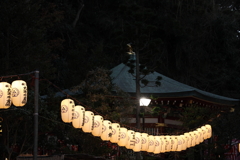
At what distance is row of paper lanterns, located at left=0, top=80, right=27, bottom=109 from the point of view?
8836 mm

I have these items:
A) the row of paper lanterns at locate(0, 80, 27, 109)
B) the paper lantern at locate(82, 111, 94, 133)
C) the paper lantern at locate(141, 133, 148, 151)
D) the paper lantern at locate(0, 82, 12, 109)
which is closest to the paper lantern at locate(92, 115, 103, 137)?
the paper lantern at locate(82, 111, 94, 133)

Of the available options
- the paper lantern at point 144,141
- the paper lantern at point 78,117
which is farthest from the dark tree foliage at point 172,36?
the paper lantern at point 78,117

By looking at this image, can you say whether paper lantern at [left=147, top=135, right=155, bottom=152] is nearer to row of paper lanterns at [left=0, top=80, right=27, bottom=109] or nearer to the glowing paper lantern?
the glowing paper lantern

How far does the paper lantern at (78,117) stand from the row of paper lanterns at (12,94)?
171 centimetres

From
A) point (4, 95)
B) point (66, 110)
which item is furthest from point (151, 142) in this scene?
point (4, 95)

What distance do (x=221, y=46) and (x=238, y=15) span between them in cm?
260

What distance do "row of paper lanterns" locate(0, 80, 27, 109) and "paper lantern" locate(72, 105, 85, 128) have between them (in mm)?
1713

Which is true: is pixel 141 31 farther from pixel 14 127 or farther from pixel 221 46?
pixel 221 46

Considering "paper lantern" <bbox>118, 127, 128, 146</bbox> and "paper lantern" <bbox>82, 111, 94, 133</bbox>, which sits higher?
"paper lantern" <bbox>82, 111, 94, 133</bbox>

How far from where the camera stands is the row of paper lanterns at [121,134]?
33.9 feet

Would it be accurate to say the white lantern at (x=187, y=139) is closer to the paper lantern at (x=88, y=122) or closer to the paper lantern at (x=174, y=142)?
the paper lantern at (x=174, y=142)

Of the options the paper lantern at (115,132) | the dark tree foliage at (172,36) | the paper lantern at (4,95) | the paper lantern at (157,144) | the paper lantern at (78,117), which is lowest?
the paper lantern at (157,144)

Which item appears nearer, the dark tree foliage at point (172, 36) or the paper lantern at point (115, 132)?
the paper lantern at point (115, 132)

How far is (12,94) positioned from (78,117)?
207 centimetres
